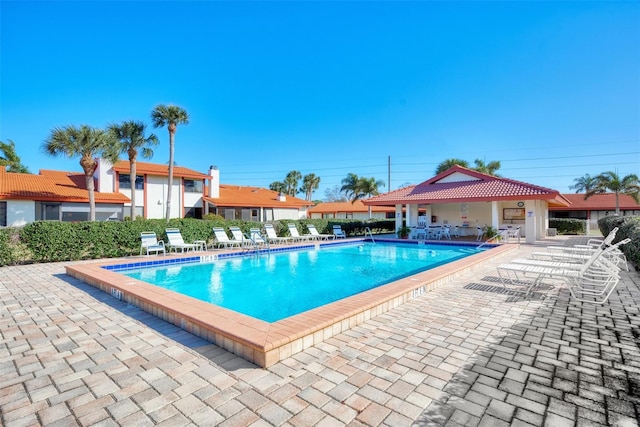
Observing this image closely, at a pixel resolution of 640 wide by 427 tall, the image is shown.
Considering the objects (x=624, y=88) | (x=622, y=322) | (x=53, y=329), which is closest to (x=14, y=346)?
(x=53, y=329)

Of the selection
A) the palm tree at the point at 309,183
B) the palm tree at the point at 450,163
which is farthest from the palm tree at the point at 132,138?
the palm tree at the point at 309,183

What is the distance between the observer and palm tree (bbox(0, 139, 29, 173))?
119ft

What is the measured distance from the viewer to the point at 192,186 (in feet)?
89.4

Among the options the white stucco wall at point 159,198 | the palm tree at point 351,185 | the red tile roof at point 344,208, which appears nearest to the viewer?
the white stucco wall at point 159,198

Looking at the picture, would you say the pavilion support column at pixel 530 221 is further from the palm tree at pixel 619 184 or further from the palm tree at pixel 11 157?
the palm tree at pixel 11 157

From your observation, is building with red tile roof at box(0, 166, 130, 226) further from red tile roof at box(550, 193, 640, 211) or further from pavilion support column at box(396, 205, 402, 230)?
red tile roof at box(550, 193, 640, 211)

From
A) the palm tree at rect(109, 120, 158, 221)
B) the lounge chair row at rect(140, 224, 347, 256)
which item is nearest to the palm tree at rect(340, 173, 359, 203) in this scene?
the lounge chair row at rect(140, 224, 347, 256)

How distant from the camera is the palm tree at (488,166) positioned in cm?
3090

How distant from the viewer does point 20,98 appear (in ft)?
63.8

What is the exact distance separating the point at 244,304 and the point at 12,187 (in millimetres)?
23222

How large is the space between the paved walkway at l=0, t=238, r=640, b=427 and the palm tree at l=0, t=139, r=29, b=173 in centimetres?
4485

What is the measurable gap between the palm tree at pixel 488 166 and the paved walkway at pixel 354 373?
28.9 meters

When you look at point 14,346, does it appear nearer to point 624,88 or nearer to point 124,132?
point 124,132

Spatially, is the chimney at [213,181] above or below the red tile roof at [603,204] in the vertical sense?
above
